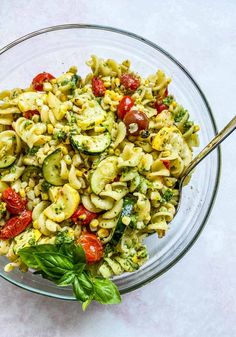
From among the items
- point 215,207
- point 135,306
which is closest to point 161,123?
point 215,207

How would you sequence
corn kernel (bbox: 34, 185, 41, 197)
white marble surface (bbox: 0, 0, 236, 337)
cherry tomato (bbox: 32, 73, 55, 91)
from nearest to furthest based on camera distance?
corn kernel (bbox: 34, 185, 41, 197) → cherry tomato (bbox: 32, 73, 55, 91) → white marble surface (bbox: 0, 0, 236, 337)

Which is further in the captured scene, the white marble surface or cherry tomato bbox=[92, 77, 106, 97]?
the white marble surface

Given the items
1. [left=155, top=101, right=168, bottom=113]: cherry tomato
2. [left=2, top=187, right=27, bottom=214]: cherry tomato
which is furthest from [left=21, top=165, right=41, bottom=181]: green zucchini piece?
[left=155, top=101, right=168, bottom=113]: cherry tomato

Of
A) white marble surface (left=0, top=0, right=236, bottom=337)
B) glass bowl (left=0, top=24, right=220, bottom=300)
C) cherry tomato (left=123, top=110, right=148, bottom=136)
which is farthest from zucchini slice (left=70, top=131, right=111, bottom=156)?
white marble surface (left=0, top=0, right=236, bottom=337)

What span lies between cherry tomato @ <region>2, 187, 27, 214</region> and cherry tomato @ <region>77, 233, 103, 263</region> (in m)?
0.36

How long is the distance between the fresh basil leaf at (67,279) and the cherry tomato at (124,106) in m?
0.85

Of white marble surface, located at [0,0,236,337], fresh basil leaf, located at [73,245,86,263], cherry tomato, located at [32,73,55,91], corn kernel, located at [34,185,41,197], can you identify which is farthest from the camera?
white marble surface, located at [0,0,236,337]

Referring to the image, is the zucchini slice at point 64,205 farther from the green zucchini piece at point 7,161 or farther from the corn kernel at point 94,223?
the green zucchini piece at point 7,161

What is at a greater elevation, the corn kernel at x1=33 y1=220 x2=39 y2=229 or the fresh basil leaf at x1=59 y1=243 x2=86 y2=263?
the fresh basil leaf at x1=59 y1=243 x2=86 y2=263

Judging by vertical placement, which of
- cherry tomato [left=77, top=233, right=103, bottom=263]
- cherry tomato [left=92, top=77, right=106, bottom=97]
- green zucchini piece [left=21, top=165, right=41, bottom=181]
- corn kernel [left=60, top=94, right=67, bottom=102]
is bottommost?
cherry tomato [left=77, top=233, right=103, bottom=263]

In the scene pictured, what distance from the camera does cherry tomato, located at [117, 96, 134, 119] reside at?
267 cm

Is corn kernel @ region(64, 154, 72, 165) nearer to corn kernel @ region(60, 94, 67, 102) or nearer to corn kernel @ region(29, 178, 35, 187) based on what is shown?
corn kernel @ region(29, 178, 35, 187)

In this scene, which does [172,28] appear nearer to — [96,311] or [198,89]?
[198,89]

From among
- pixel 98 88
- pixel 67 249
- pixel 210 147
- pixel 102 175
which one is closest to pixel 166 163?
pixel 210 147
